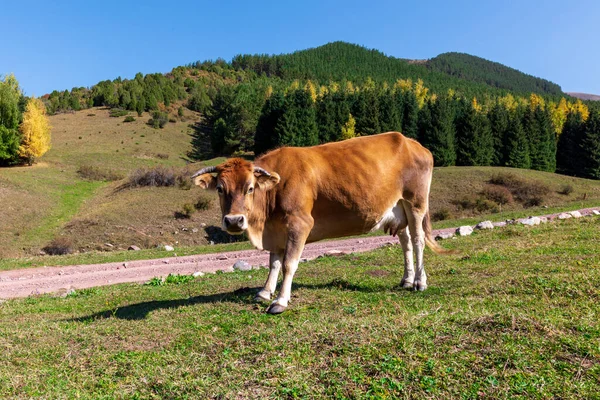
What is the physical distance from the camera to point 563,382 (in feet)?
12.9

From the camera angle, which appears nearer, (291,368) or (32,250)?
(291,368)

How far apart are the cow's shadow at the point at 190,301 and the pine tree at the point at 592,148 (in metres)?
84.0

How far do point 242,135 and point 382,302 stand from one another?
258 ft

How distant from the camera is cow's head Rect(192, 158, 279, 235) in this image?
690 centimetres

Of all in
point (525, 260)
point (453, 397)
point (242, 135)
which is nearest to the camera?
point (453, 397)

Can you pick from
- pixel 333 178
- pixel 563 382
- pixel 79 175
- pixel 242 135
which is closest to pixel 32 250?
pixel 79 175

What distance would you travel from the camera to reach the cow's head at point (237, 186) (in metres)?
6.90

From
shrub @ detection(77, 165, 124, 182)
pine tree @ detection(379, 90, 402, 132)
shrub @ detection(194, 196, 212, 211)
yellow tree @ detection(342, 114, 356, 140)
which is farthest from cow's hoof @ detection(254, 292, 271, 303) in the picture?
pine tree @ detection(379, 90, 402, 132)

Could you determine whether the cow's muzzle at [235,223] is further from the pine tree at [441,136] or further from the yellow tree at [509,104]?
the yellow tree at [509,104]

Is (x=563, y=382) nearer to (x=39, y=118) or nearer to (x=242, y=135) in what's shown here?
(x=39, y=118)

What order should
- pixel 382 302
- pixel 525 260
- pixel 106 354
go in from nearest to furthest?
1. pixel 106 354
2. pixel 382 302
3. pixel 525 260

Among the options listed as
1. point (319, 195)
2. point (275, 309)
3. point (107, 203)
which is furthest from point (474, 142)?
point (275, 309)

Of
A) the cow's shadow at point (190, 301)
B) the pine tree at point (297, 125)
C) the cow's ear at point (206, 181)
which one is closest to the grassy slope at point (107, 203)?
the cow's shadow at point (190, 301)

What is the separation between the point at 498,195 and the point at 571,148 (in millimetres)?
45576
